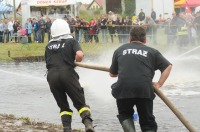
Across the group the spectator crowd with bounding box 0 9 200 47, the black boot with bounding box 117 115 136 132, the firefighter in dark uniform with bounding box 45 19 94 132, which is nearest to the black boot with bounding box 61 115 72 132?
the firefighter in dark uniform with bounding box 45 19 94 132

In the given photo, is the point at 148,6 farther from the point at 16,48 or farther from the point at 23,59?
the point at 23,59

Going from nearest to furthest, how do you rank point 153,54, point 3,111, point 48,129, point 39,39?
point 153,54 → point 48,129 → point 3,111 → point 39,39

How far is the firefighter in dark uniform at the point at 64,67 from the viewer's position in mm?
8648

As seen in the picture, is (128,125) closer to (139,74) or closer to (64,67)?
(139,74)

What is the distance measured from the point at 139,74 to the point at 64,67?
172 centimetres

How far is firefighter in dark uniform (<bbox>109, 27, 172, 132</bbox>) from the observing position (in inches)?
285

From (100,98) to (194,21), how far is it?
15774 mm

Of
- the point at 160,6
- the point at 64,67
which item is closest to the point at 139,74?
the point at 64,67

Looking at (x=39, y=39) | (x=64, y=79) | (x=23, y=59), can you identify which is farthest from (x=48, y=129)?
(x=39, y=39)

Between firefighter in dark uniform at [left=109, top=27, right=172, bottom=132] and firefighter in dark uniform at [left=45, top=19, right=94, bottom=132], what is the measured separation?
134 cm

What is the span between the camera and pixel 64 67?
8.66m

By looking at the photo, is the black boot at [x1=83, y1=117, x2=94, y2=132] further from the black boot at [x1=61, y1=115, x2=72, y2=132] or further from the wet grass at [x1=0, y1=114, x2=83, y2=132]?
the wet grass at [x1=0, y1=114, x2=83, y2=132]

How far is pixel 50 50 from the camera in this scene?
28.9 ft

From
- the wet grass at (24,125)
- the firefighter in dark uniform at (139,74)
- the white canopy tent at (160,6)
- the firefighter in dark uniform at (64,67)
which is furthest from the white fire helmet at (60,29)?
the white canopy tent at (160,6)
